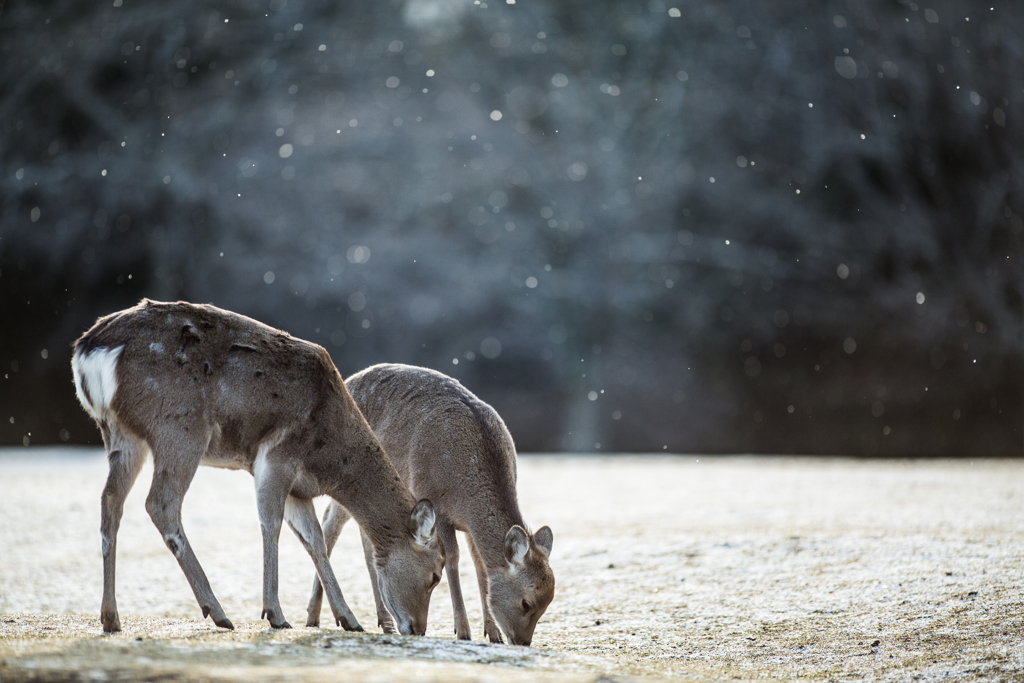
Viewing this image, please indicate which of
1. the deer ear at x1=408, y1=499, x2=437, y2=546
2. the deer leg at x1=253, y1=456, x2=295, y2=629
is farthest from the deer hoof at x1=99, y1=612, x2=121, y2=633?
the deer ear at x1=408, y1=499, x2=437, y2=546

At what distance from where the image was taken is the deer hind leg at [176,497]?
16.2 feet

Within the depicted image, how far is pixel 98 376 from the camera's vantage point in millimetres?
5055

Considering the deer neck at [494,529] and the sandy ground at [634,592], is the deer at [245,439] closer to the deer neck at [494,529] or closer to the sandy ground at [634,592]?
the deer neck at [494,529]

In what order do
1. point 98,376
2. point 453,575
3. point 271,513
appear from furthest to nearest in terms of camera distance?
point 453,575, point 271,513, point 98,376

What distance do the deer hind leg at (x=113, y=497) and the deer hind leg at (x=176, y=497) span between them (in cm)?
Result: 18

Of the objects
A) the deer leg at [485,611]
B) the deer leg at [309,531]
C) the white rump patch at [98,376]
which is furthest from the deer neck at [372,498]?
the white rump patch at [98,376]

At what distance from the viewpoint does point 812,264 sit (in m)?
24.0

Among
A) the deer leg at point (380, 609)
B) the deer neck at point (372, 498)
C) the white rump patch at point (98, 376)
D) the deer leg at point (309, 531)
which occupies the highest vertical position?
the white rump patch at point (98, 376)

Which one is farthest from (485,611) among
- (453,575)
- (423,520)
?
(423,520)

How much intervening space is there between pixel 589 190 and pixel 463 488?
1907cm

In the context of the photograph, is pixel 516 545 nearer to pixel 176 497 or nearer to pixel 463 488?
pixel 463 488

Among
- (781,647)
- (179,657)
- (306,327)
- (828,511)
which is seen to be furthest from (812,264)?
(179,657)

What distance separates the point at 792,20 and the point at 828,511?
17714mm

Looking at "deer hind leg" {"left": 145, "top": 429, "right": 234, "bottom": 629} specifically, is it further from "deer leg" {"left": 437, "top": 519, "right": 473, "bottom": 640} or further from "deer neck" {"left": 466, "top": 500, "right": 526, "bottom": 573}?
"deer neck" {"left": 466, "top": 500, "right": 526, "bottom": 573}
